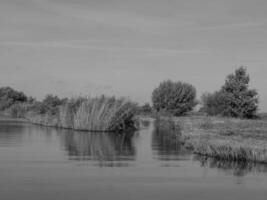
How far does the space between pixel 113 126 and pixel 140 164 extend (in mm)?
22353

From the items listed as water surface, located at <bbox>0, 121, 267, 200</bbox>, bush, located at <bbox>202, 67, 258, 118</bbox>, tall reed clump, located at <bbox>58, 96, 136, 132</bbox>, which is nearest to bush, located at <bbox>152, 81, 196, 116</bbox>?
bush, located at <bbox>202, 67, 258, 118</bbox>

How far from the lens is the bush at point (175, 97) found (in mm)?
87500

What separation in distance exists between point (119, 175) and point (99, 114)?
24.9 metres

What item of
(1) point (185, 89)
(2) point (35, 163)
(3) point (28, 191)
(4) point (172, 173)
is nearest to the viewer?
(3) point (28, 191)

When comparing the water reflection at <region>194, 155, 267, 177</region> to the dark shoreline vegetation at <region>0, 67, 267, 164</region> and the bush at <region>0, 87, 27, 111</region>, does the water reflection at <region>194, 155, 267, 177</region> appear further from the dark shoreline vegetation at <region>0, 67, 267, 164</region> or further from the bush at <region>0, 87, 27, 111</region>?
the bush at <region>0, 87, 27, 111</region>

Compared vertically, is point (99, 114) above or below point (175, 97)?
below

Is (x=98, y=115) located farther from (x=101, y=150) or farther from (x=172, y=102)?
(x=172, y=102)

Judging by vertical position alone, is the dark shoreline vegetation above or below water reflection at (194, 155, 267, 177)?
above

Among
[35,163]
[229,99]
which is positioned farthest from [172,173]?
[229,99]

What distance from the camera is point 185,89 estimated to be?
89625mm

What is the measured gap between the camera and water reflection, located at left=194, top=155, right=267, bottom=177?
851 inches

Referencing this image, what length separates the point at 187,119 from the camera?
59.6 meters

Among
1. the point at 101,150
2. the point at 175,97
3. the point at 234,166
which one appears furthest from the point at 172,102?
the point at 234,166

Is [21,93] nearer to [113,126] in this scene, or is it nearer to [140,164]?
[113,126]
